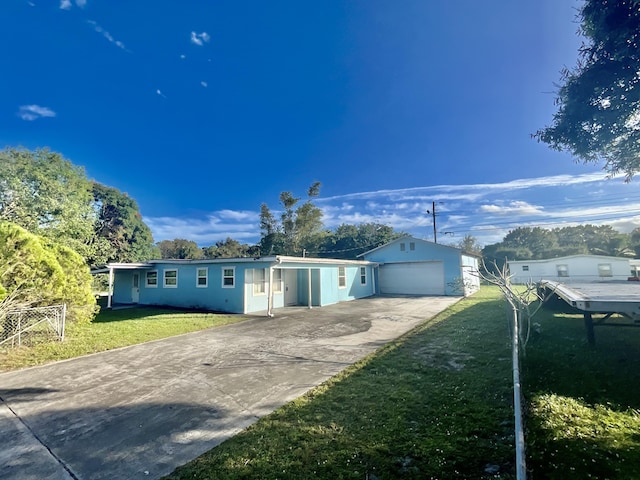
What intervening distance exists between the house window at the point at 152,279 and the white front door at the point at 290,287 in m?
7.02

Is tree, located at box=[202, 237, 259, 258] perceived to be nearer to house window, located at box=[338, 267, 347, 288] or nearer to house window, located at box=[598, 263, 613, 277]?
house window, located at box=[338, 267, 347, 288]

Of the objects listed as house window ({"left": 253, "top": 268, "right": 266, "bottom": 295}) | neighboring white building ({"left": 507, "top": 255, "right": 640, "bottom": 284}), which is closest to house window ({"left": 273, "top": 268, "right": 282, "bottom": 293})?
house window ({"left": 253, "top": 268, "right": 266, "bottom": 295})

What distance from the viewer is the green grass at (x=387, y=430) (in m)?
2.57

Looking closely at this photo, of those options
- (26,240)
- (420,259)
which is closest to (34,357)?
(26,240)

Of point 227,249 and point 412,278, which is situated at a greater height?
point 227,249

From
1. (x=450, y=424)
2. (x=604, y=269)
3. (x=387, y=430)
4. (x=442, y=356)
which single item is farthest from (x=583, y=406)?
(x=604, y=269)

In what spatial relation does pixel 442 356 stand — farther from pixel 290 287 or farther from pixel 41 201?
pixel 41 201

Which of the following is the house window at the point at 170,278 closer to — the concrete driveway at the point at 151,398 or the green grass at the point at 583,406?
the concrete driveway at the point at 151,398

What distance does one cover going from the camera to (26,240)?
7.28 m

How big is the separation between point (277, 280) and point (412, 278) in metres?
10.6

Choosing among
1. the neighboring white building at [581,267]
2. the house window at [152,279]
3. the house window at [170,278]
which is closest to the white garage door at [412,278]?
the neighboring white building at [581,267]

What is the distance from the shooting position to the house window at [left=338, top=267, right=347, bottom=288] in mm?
17366

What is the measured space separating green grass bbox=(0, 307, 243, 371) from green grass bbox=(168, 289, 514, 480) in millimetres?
5955

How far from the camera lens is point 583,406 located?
3.65 metres
